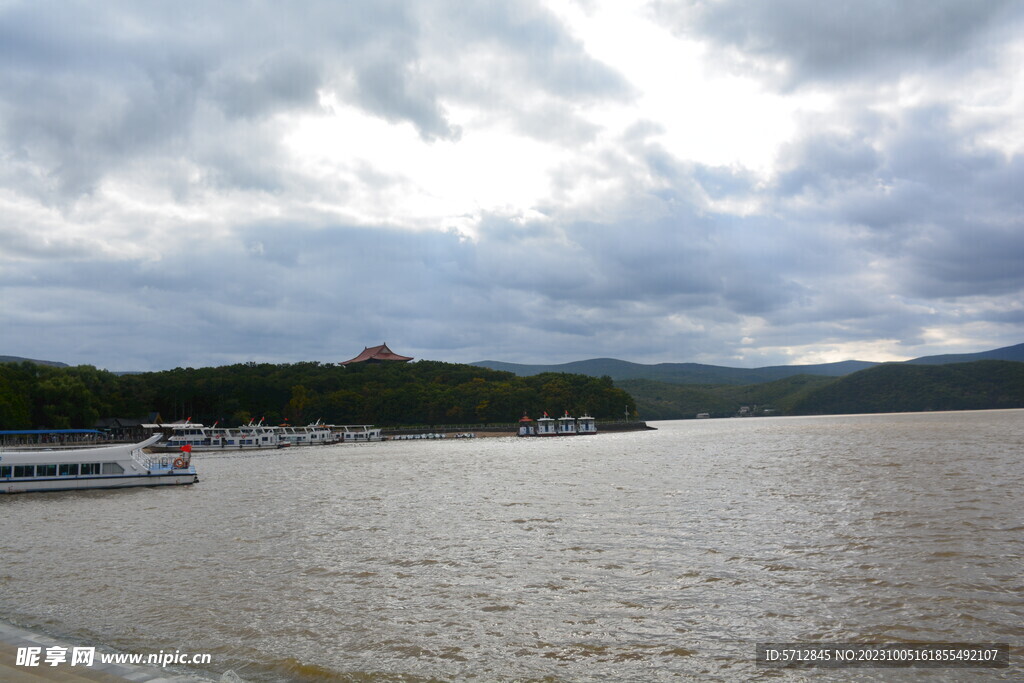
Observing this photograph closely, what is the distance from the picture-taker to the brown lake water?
12.2m

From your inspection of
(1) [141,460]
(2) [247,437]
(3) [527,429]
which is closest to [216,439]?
(2) [247,437]

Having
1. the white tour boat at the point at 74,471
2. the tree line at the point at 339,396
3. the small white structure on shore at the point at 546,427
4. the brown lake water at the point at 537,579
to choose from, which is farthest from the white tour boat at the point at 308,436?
the brown lake water at the point at 537,579

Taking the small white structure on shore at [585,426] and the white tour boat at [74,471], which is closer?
the white tour boat at [74,471]

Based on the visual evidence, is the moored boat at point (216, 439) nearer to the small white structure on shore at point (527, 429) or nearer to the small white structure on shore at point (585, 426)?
the small white structure on shore at point (527, 429)

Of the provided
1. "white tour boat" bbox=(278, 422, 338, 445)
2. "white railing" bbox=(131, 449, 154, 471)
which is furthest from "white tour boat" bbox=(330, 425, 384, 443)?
"white railing" bbox=(131, 449, 154, 471)

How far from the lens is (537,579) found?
1730cm

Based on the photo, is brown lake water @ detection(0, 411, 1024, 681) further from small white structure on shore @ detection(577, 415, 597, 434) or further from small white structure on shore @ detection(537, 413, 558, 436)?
small white structure on shore @ detection(577, 415, 597, 434)

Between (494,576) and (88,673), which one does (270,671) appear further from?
(494,576)

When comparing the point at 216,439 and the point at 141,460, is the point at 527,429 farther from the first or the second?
the point at 141,460

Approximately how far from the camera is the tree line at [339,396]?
501ft

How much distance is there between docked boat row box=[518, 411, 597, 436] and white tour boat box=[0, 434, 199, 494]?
4132 inches

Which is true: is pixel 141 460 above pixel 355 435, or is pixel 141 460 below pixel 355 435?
above

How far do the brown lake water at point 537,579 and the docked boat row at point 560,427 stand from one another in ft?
375

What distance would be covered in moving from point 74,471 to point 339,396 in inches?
5014
